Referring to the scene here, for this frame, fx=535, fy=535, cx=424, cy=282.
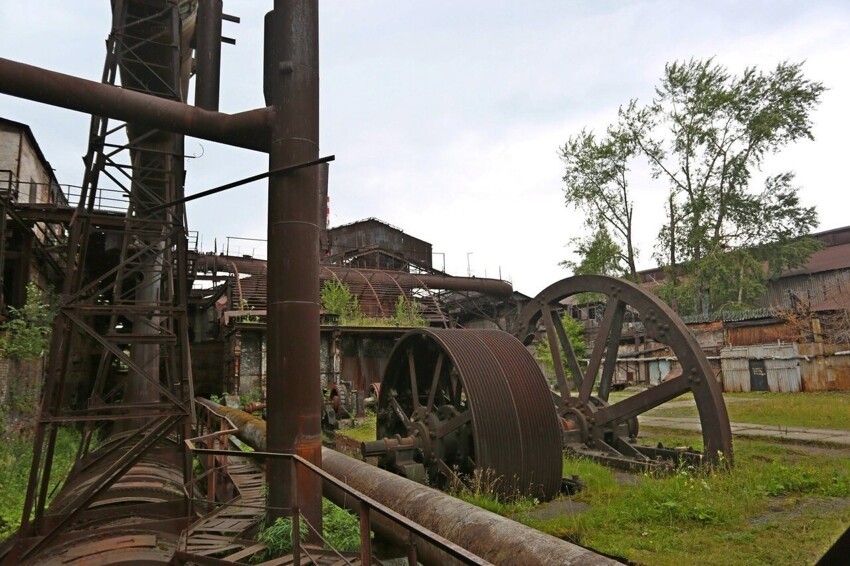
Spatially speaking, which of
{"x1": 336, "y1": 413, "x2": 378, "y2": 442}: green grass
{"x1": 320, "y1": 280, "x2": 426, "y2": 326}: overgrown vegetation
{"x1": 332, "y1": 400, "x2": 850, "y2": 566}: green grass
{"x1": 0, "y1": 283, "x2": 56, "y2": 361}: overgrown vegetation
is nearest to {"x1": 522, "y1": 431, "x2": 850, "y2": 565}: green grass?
{"x1": 332, "y1": 400, "x2": 850, "y2": 566}: green grass

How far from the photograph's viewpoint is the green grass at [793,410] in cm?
1245

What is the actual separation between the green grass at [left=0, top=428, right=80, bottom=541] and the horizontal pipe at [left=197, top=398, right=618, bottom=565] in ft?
20.5

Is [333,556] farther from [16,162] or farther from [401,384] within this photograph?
[16,162]

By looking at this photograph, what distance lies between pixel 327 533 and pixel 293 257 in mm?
2681

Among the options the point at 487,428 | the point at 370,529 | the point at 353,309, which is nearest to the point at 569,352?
the point at 487,428

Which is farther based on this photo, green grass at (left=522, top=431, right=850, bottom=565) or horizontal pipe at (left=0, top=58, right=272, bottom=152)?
horizontal pipe at (left=0, top=58, right=272, bottom=152)

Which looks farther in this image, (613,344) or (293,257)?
(613,344)

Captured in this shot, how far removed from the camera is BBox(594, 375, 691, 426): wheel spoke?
7.53 meters

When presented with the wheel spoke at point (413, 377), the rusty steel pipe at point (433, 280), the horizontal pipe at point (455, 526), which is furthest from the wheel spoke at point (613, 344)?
the rusty steel pipe at point (433, 280)

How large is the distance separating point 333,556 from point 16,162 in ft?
78.9

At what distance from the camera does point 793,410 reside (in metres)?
14.7

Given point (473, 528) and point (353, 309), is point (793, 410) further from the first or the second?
point (353, 309)

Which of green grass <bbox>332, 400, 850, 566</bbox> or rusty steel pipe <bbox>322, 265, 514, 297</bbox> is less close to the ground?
rusty steel pipe <bbox>322, 265, 514, 297</bbox>

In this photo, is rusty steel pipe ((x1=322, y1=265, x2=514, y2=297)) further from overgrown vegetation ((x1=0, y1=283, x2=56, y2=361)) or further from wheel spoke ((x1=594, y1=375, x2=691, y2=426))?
wheel spoke ((x1=594, y1=375, x2=691, y2=426))
